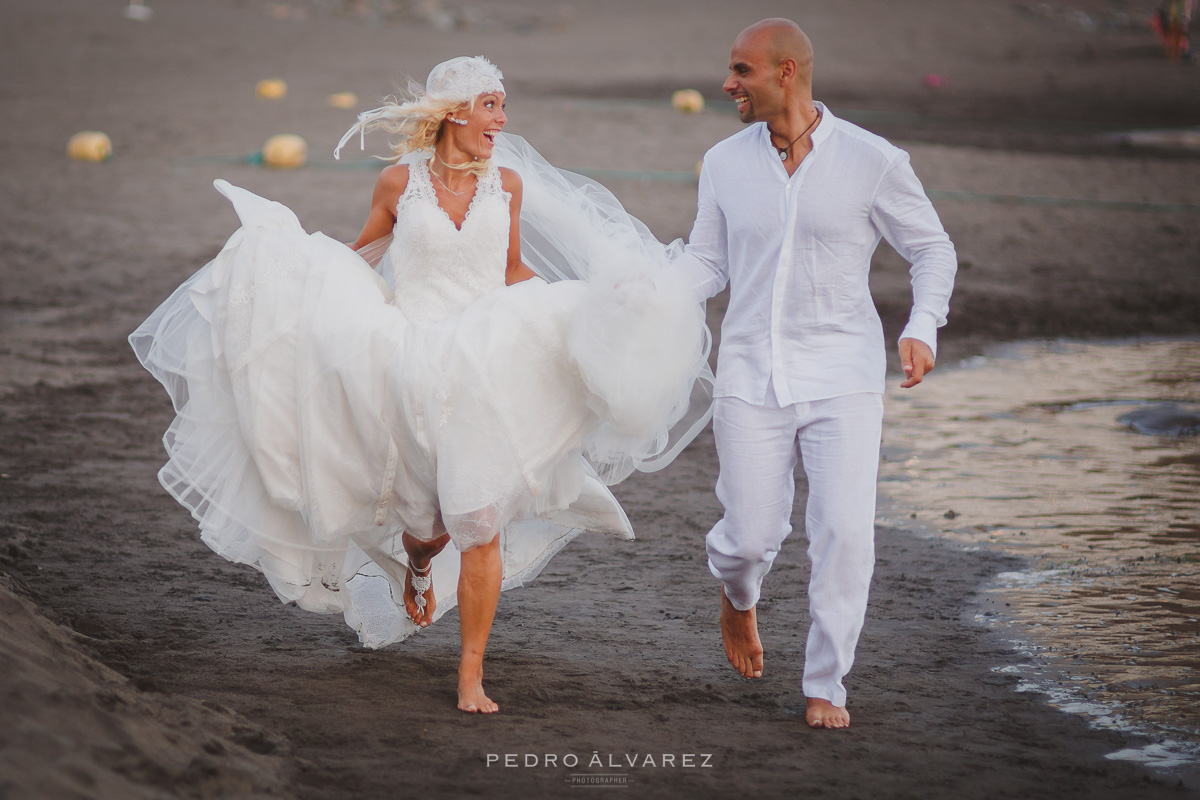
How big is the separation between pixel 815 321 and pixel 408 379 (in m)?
1.34

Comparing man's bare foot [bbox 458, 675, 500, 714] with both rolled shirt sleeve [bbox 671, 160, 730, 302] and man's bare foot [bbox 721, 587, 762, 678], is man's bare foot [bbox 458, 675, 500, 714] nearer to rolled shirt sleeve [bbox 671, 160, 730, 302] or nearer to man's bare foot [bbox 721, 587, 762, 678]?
man's bare foot [bbox 721, 587, 762, 678]

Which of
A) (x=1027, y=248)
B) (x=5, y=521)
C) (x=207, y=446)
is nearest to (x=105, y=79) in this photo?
(x=1027, y=248)

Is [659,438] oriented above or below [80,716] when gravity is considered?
above

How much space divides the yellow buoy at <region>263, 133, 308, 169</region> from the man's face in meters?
13.5

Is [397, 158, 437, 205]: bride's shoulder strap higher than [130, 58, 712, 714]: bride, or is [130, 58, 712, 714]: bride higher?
[397, 158, 437, 205]: bride's shoulder strap

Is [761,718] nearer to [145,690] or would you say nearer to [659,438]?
[659,438]

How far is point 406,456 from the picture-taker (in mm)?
4551

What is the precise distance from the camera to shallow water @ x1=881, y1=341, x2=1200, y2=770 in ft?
16.2

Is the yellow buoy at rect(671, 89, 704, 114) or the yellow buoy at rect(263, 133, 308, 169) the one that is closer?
the yellow buoy at rect(263, 133, 308, 169)

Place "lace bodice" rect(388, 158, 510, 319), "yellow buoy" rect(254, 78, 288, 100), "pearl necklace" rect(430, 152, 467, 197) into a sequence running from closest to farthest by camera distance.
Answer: "lace bodice" rect(388, 158, 510, 319), "pearl necklace" rect(430, 152, 467, 197), "yellow buoy" rect(254, 78, 288, 100)

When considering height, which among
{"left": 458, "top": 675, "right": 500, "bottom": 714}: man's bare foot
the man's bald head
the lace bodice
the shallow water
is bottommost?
the shallow water

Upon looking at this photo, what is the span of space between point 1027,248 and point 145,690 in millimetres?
11718

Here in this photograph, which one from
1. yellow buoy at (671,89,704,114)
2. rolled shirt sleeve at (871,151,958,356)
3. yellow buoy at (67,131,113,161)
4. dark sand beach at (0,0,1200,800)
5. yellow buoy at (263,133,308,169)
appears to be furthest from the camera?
yellow buoy at (671,89,704,114)

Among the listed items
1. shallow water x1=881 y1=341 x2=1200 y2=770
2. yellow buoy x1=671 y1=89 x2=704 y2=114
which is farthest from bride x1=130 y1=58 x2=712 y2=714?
yellow buoy x1=671 y1=89 x2=704 y2=114
